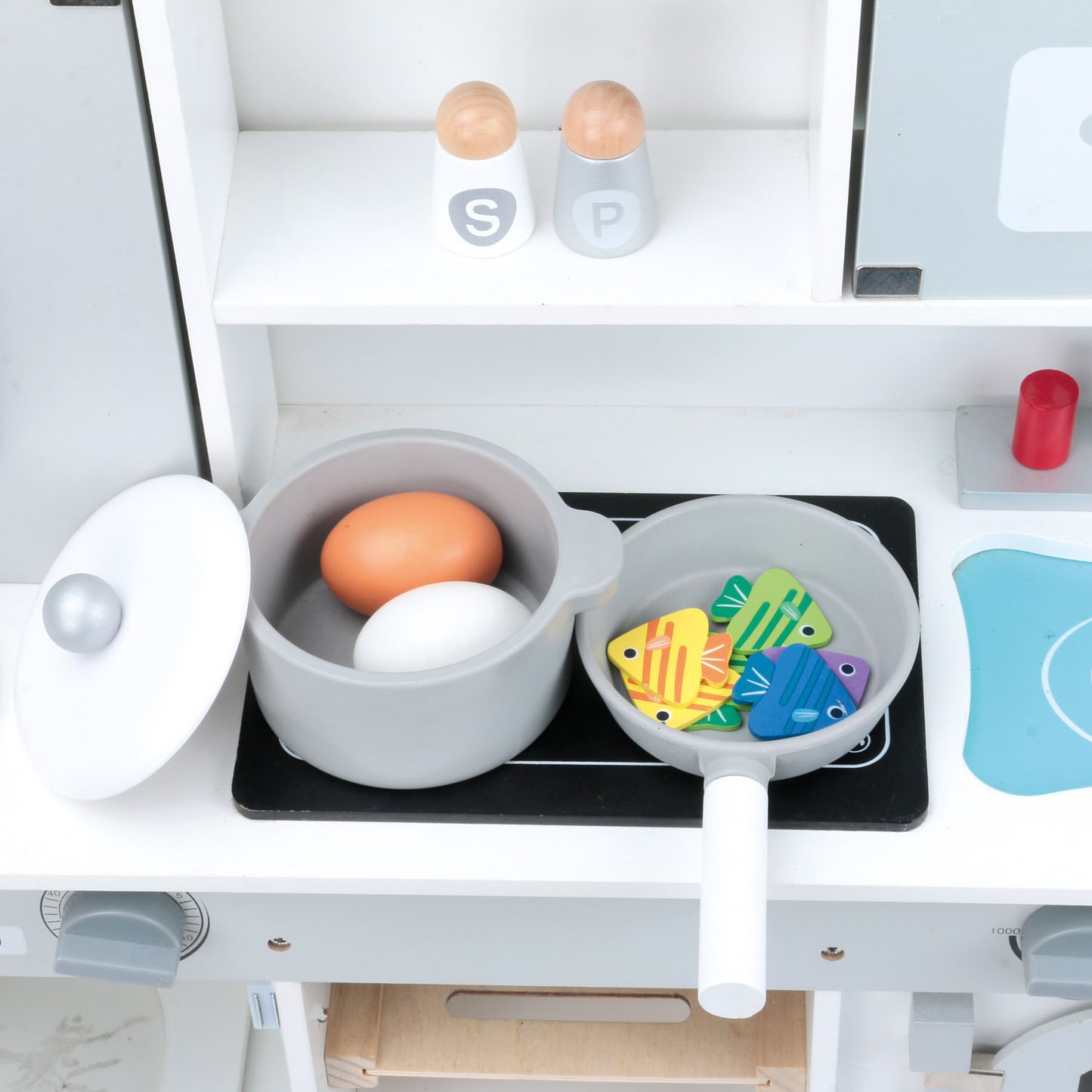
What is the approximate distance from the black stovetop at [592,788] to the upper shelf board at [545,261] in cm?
30

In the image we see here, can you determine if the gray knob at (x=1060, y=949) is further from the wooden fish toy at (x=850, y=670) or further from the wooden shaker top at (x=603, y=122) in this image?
the wooden shaker top at (x=603, y=122)

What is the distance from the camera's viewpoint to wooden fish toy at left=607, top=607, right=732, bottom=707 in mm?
1079

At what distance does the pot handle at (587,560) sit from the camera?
3.25ft

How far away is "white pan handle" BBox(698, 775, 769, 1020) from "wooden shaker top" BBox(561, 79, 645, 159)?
1.38 ft

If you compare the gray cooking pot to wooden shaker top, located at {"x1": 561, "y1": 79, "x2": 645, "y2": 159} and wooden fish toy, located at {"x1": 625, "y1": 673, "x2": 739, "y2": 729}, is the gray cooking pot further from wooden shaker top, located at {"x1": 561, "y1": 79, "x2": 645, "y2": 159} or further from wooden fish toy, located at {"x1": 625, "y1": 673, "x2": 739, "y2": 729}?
wooden shaker top, located at {"x1": 561, "y1": 79, "x2": 645, "y2": 159}

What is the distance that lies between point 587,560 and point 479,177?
27 cm

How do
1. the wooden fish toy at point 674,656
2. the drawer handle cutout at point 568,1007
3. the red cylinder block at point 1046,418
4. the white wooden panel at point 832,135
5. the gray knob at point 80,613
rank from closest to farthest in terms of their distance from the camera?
the white wooden panel at point 832,135
the gray knob at point 80,613
the wooden fish toy at point 674,656
the red cylinder block at point 1046,418
the drawer handle cutout at point 568,1007

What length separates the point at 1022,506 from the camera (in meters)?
1.23

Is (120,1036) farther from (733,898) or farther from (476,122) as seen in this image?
(476,122)

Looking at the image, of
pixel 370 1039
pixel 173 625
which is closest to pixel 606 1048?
pixel 370 1039

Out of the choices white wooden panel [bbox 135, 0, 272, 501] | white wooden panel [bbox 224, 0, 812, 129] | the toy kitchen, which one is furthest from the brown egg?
white wooden panel [bbox 224, 0, 812, 129]

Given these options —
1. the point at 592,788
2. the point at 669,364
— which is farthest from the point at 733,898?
the point at 669,364

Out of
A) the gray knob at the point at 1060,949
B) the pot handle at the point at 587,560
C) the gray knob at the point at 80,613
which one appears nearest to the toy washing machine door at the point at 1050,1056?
the gray knob at the point at 1060,949

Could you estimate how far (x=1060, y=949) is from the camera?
3.43 feet
